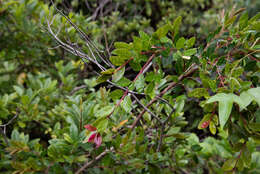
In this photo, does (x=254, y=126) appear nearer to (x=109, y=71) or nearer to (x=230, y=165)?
(x=230, y=165)

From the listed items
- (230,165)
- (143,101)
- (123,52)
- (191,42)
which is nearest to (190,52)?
(191,42)

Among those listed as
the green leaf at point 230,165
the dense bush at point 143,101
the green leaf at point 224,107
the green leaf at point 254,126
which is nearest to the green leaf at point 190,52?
the dense bush at point 143,101

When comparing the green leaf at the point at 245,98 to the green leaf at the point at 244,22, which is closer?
the green leaf at the point at 245,98

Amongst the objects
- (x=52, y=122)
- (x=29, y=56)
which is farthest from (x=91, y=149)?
(x=29, y=56)

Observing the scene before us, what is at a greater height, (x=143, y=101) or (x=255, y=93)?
(x=255, y=93)

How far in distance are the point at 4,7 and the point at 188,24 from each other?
211 centimetres

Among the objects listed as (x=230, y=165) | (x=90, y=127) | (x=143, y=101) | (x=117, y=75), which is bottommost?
(x=230, y=165)

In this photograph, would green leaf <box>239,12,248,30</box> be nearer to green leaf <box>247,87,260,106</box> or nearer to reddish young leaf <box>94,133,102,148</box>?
green leaf <box>247,87,260,106</box>

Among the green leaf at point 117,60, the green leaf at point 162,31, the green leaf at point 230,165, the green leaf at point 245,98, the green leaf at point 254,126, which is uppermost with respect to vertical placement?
the green leaf at point 162,31

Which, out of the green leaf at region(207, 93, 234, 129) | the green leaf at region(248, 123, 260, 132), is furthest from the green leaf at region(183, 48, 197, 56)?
the green leaf at region(248, 123, 260, 132)

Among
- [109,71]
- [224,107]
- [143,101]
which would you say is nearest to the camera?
[224,107]

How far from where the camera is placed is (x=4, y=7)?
1533 millimetres

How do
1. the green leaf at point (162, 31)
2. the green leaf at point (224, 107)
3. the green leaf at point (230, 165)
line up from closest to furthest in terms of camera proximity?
the green leaf at point (224, 107) → the green leaf at point (162, 31) → the green leaf at point (230, 165)

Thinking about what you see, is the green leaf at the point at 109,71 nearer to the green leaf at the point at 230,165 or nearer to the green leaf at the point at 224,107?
the green leaf at the point at 224,107
